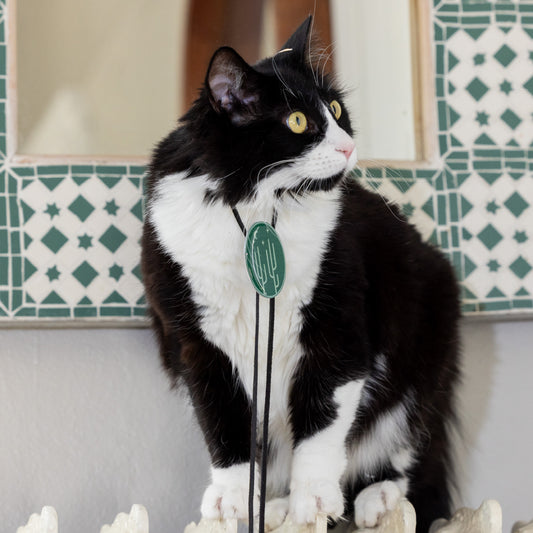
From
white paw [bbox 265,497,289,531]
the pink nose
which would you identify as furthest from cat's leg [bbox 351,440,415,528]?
the pink nose

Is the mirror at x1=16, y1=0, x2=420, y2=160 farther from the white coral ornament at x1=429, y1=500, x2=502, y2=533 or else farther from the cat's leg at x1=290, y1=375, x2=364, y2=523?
the white coral ornament at x1=429, y1=500, x2=502, y2=533

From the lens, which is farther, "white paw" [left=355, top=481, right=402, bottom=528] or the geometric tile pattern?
the geometric tile pattern

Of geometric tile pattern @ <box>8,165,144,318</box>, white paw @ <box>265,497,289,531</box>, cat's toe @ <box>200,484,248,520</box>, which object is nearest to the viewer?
cat's toe @ <box>200,484,248,520</box>

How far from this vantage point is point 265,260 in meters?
0.79

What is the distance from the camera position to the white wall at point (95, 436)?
1.18m

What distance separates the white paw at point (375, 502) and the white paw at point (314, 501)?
0.14 meters

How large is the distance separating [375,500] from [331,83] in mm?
606

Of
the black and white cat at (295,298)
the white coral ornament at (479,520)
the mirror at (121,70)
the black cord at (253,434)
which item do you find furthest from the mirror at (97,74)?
the white coral ornament at (479,520)

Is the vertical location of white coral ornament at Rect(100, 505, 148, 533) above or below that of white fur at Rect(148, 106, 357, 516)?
below

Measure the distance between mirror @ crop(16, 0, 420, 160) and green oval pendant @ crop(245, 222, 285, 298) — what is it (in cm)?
46

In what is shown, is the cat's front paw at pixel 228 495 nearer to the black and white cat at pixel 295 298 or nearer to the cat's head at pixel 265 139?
the black and white cat at pixel 295 298

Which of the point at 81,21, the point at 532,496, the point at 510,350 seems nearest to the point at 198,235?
the point at 81,21

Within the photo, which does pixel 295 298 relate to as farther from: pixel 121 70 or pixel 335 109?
pixel 121 70

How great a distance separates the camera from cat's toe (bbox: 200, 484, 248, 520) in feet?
2.91
